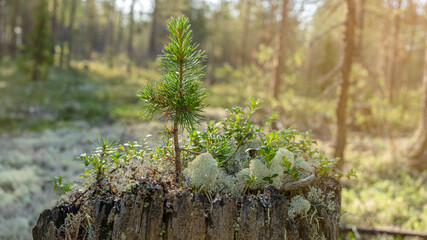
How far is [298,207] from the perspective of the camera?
1.76 m

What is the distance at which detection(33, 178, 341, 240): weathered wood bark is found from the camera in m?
1.62

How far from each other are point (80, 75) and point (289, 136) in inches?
907

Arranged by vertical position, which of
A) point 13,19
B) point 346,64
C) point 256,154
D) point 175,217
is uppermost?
point 13,19

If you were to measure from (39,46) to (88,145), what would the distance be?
1336 centimetres

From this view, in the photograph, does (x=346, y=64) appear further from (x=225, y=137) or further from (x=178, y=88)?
(x=178, y=88)

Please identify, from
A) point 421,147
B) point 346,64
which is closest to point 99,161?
point 346,64

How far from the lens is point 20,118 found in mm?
12742

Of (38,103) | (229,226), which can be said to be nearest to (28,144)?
(38,103)

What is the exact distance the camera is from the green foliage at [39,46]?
18750 millimetres

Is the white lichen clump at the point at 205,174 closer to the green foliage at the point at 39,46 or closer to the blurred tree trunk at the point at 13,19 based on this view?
the green foliage at the point at 39,46

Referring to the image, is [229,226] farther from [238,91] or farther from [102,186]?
[238,91]

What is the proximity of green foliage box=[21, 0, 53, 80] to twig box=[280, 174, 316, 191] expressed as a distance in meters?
20.3

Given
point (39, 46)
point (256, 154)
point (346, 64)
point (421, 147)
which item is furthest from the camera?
point (39, 46)

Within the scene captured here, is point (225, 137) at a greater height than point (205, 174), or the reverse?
point (225, 137)
